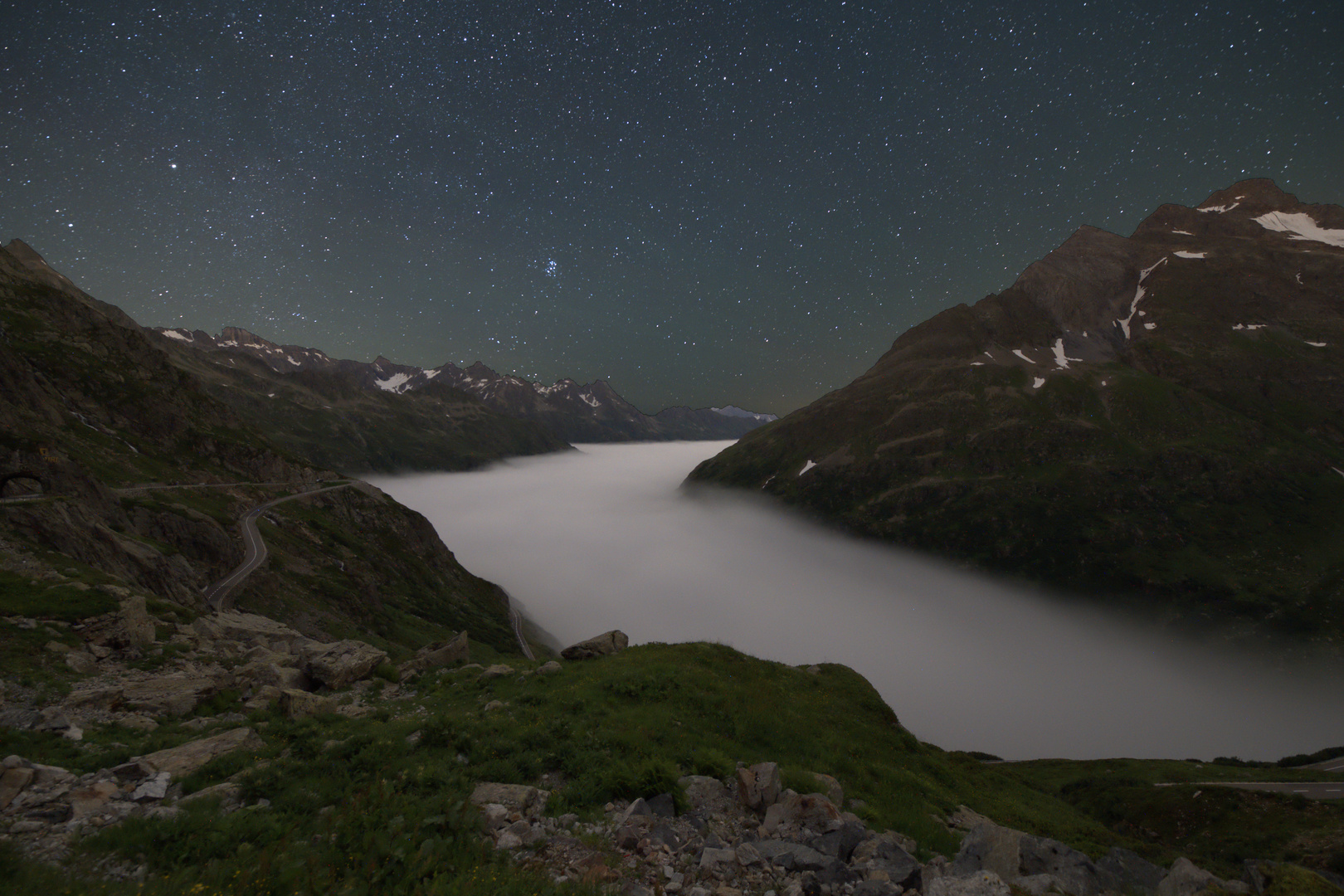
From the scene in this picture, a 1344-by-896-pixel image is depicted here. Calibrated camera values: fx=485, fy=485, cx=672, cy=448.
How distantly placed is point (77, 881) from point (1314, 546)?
33337 centimetres

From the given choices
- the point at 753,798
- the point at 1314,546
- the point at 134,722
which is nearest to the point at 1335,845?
the point at 753,798

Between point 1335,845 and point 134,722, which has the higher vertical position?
point 134,722

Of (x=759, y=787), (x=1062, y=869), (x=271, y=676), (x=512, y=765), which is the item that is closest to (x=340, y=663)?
(x=271, y=676)

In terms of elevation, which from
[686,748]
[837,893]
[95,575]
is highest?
[837,893]

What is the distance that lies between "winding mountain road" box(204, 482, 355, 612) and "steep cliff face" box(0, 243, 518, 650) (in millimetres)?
1580

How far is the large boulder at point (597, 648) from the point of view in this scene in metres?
28.9

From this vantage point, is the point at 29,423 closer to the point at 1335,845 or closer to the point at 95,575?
the point at 95,575

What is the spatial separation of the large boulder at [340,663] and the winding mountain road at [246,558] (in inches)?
884

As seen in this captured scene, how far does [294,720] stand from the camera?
15.0m

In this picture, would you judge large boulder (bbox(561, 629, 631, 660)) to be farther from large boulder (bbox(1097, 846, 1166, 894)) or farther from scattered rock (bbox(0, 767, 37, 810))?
large boulder (bbox(1097, 846, 1166, 894))

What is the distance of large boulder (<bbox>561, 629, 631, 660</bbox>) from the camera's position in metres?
28.9

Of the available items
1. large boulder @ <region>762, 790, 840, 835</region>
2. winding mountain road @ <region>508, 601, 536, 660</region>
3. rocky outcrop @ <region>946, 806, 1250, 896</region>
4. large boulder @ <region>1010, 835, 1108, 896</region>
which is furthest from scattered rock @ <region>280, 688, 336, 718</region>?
winding mountain road @ <region>508, 601, 536, 660</region>

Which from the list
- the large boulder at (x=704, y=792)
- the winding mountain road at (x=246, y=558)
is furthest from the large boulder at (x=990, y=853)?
the winding mountain road at (x=246, y=558)

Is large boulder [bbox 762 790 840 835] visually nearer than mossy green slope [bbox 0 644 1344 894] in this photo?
No
